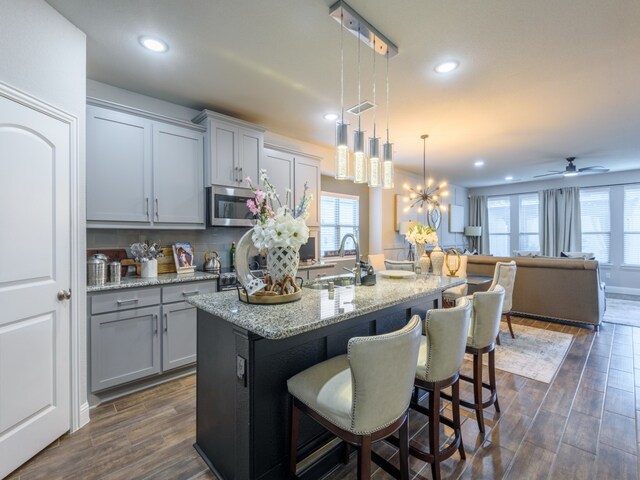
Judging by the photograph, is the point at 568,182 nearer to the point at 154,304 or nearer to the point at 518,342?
the point at 518,342

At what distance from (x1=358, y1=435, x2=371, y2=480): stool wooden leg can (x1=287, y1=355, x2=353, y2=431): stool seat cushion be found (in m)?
0.09

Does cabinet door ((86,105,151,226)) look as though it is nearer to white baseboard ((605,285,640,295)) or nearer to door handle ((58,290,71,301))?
door handle ((58,290,71,301))

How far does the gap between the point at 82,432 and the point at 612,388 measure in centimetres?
423

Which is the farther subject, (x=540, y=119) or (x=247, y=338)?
(x=540, y=119)

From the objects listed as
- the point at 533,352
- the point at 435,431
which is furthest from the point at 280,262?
the point at 533,352

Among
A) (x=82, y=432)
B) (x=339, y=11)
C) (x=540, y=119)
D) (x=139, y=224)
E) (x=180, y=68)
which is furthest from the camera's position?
(x=540, y=119)

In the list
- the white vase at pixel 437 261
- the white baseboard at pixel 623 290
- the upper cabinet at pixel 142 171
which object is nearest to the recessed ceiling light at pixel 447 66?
the white vase at pixel 437 261

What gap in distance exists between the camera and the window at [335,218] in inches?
218

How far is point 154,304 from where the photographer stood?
2691 millimetres

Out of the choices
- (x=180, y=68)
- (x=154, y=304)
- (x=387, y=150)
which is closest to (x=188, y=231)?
(x=154, y=304)

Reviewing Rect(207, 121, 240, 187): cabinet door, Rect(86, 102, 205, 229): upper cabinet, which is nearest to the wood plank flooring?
Rect(86, 102, 205, 229): upper cabinet

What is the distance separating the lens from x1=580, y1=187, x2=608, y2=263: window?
23.9 ft

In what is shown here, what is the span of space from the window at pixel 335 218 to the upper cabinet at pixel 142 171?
8.50 ft

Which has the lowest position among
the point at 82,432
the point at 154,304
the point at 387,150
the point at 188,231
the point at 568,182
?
the point at 82,432
